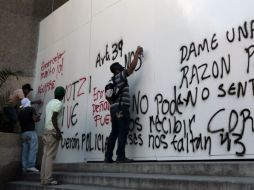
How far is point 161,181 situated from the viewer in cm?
533

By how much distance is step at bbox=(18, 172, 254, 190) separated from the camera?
4.45 metres

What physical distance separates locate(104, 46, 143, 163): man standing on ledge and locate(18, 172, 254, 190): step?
0.64 meters

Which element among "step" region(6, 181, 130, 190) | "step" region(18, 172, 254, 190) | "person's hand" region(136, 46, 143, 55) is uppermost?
"person's hand" region(136, 46, 143, 55)

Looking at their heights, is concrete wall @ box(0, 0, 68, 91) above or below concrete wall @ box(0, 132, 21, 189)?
above

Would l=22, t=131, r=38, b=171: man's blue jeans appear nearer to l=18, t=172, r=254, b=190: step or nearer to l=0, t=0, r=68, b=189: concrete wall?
l=18, t=172, r=254, b=190: step

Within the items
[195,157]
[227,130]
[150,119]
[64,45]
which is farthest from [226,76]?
[64,45]

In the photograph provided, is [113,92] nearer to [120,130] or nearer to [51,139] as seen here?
[120,130]

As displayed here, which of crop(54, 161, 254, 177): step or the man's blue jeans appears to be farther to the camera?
the man's blue jeans

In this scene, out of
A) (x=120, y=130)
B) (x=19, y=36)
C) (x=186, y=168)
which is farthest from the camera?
(x=19, y=36)

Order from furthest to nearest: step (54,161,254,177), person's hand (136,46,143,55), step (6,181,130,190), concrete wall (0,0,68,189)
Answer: concrete wall (0,0,68,189), person's hand (136,46,143,55), step (6,181,130,190), step (54,161,254,177)

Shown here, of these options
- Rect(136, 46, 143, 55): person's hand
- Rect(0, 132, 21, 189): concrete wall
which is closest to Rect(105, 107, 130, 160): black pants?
Rect(136, 46, 143, 55): person's hand

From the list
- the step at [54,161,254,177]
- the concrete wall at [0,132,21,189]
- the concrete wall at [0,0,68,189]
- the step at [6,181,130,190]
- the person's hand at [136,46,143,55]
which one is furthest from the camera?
the concrete wall at [0,0,68,189]

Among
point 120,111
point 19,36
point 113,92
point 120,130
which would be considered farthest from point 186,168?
point 19,36

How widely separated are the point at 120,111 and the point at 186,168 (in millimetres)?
1957
